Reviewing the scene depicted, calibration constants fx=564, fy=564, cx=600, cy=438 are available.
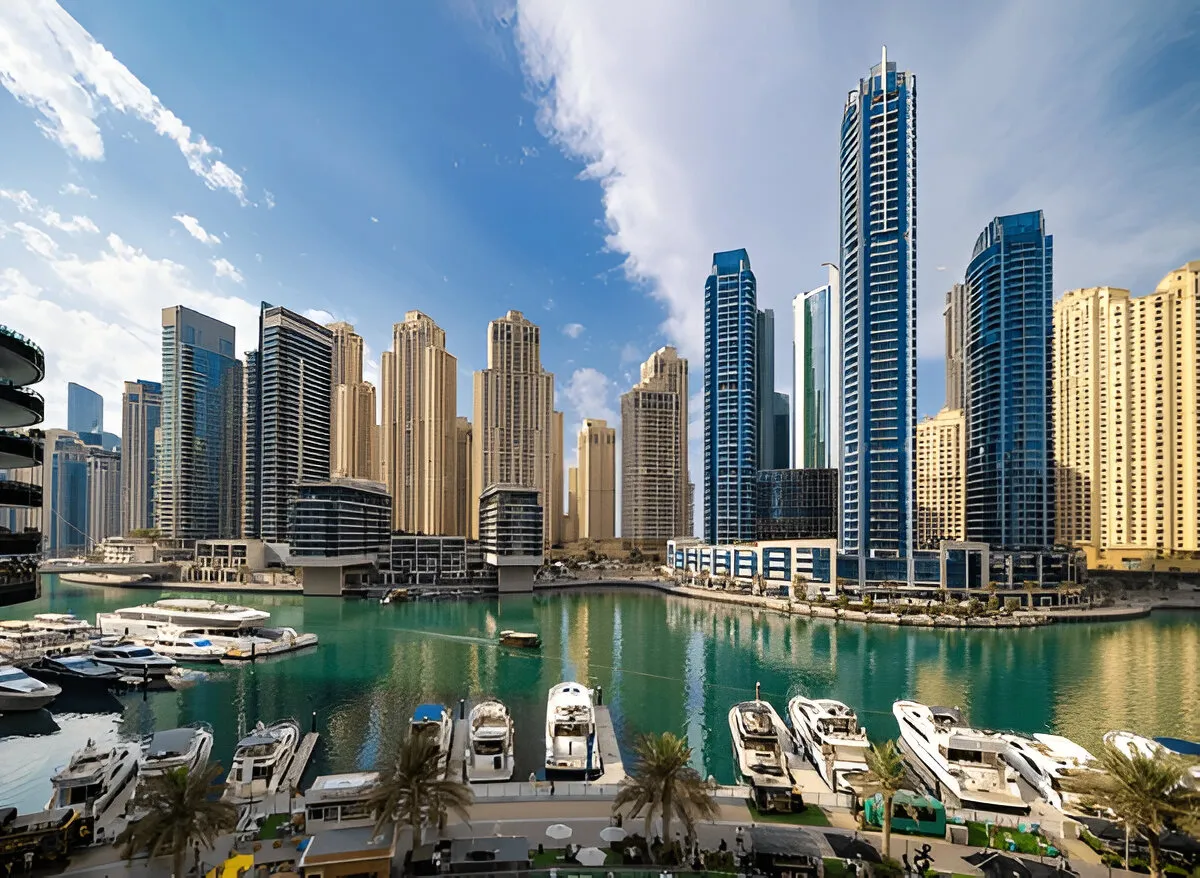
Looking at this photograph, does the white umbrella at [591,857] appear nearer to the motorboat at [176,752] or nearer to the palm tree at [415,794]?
the palm tree at [415,794]

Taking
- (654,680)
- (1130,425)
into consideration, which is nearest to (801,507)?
(1130,425)

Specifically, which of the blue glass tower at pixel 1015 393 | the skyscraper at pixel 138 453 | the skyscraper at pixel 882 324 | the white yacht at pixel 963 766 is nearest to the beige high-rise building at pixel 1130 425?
the blue glass tower at pixel 1015 393

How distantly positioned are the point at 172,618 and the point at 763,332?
148 m

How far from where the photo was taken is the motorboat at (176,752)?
2314 centimetres

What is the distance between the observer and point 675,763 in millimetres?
16859

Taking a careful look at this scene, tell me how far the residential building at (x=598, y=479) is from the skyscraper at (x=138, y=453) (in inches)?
5113

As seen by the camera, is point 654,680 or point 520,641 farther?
point 520,641

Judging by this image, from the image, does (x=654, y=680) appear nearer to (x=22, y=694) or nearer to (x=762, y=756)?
(x=762, y=756)

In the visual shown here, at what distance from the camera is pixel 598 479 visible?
187 meters

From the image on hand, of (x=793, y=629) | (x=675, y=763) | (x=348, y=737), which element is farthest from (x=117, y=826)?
(x=793, y=629)

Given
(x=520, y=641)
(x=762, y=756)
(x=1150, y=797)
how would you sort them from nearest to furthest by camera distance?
(x=1150, y=797) < (x=762, y=756) < (x=520, y=641)

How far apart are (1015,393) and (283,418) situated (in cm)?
14129

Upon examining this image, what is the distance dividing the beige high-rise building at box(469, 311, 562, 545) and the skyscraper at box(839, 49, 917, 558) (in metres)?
84.2

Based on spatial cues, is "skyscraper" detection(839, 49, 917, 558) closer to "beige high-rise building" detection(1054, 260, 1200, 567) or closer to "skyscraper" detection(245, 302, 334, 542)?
Result: "beige high-rise building" detection(1054, 260, 1200, 567)
